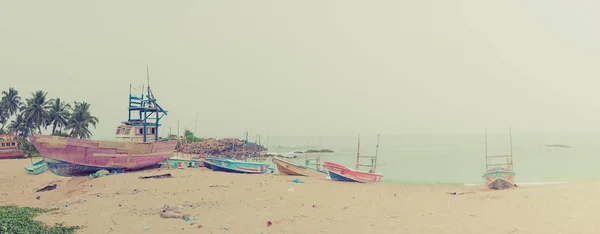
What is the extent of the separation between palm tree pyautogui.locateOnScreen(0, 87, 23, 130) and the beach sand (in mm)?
48030

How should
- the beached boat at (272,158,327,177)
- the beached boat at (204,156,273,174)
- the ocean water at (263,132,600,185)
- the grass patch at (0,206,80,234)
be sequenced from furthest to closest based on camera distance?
the ocean water at (263,132,600,185) → the beached boat at (272,158,327,177) → the beached boat at (204,156,273,174) → the grass patch at (0,206,80,234)

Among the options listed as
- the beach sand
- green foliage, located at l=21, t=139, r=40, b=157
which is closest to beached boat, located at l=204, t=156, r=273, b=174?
the beach sand

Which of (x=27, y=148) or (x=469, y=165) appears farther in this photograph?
(x=469, y=165)

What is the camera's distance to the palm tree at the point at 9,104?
53.4 metres

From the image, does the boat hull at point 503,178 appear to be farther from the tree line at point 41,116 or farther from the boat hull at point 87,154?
the tree line at point 41,116

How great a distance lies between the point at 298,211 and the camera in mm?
11344

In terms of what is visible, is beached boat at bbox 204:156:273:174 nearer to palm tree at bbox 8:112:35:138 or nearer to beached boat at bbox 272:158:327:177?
beached boat at bbox 272:158:327:177

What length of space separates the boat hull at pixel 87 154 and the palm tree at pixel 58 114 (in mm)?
39133

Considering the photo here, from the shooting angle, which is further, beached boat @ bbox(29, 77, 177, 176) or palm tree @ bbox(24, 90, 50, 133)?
palm tree @ bbox(24, 90, 50, 133)

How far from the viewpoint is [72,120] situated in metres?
52.2

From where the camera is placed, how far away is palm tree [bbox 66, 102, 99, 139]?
52.0m

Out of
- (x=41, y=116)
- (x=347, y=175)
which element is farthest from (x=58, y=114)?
(x=347, y=175)

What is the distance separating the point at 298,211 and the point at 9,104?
62.0 meters

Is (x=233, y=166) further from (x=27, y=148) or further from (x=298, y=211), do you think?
(x=27, y=148)
